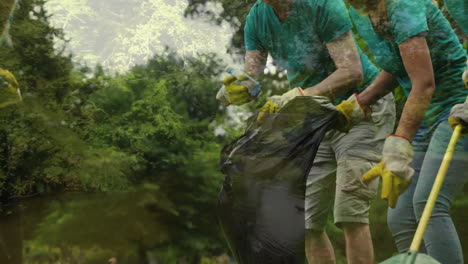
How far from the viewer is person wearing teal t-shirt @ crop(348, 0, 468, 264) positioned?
6.75 feet

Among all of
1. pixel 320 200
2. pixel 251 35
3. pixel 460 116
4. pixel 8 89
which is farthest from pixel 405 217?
pixel 8 89

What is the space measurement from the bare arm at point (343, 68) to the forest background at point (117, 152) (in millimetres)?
435

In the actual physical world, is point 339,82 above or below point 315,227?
above

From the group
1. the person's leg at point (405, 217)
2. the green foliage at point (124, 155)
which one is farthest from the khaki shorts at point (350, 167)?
the green foliage at point (124, 155)

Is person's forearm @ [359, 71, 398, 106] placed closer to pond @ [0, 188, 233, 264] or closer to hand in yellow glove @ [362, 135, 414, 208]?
hand in yellow glove @ [362, 135, 414, 208]

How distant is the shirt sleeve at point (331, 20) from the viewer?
2.21m

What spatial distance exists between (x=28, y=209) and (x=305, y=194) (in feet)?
4.26

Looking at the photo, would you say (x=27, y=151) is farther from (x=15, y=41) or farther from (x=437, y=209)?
(x=437, y=209)

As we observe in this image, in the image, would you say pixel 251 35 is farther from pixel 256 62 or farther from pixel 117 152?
→ pixel 117 152

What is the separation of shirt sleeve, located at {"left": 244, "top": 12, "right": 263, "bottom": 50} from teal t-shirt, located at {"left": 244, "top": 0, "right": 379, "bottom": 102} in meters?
0.04

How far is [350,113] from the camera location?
221 cm

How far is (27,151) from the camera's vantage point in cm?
255

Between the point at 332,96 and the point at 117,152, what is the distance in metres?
1.00

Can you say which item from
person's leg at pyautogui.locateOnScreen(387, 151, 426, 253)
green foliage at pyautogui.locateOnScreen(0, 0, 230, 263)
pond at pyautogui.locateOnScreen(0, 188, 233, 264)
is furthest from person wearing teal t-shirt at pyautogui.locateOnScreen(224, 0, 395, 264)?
pond at pyautogui.locateOnScreen(0, 188, 233, 264)
